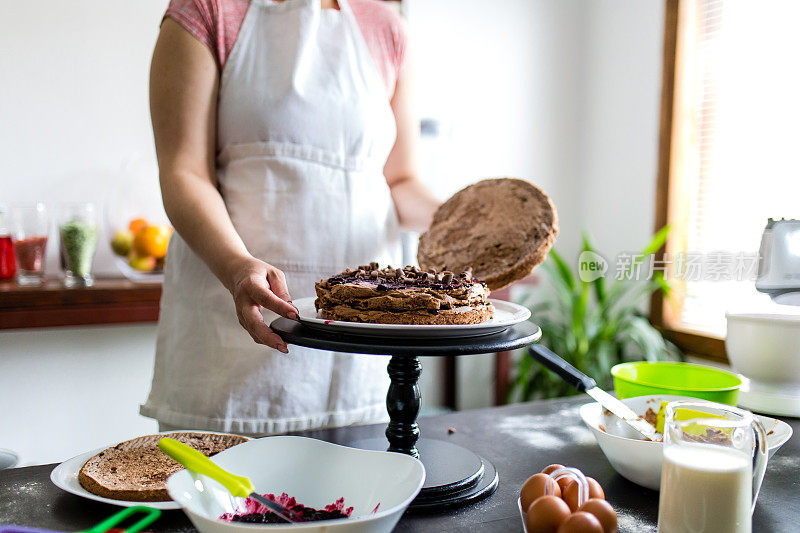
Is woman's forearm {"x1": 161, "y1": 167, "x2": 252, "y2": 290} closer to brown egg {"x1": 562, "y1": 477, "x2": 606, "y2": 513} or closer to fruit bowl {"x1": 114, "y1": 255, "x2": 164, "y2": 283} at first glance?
brown egg {"x1": 562, "y1": 477, "x2": 606, "y2": 513}

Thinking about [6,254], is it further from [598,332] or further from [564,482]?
[598,332]

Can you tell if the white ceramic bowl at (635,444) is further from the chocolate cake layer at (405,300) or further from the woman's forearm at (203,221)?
the woman's forearm at (203,221)

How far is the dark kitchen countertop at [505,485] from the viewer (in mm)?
806

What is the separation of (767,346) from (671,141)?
1740 millimetres

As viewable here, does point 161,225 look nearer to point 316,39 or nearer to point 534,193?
point 316,39

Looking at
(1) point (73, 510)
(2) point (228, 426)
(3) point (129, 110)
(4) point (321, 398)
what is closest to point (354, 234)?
(4) point (321, 398)

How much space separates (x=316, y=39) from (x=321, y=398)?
0.78 m

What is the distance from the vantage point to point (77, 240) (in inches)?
84.2

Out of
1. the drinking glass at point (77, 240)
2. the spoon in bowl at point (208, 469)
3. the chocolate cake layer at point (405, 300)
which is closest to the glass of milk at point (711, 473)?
the chocolate cake layer at point (405, 300)

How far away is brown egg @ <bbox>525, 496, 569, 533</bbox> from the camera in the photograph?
0.69 metres

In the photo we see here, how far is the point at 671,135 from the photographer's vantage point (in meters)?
2.84

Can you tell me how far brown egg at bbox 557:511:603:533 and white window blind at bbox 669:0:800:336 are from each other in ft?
5.93

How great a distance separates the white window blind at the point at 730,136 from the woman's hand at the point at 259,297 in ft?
5.89

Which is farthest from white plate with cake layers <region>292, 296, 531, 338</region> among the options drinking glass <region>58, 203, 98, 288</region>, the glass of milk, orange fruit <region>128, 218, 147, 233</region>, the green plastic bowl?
orange fruit <region>128, 218, 147, 233</region>
